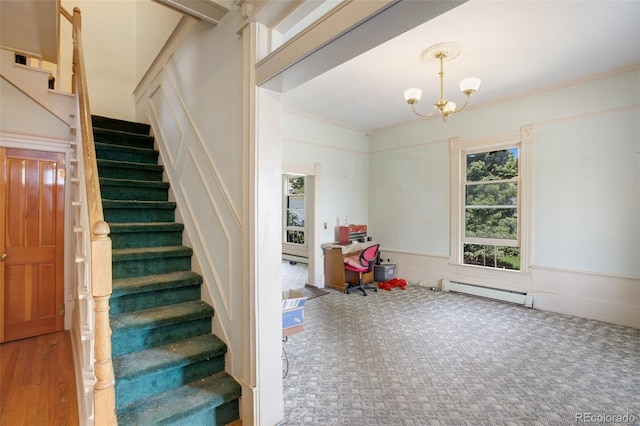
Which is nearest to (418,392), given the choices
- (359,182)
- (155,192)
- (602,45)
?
(155,192)

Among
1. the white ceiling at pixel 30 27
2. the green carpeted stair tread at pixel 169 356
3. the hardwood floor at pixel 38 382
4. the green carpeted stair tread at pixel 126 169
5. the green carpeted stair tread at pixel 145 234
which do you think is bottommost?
the hardwood floor at pixel 38 382

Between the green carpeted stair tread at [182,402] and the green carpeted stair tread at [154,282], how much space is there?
739mm

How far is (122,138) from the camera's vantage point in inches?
136

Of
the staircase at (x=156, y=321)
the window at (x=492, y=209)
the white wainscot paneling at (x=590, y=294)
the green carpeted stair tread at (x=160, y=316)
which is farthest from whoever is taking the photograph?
the window at (x=492, y=209)

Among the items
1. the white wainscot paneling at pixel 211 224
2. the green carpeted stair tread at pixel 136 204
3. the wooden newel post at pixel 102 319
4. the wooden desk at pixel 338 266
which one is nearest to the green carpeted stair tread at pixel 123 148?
the green carpeted stair tread at pixel 136 204

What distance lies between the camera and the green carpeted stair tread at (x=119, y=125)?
11.5 feet

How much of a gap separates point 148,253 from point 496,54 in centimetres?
413

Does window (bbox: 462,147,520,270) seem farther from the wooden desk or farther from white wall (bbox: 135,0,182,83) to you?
white wall (bbox: 135,0,182,83)

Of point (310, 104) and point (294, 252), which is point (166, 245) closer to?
point (310, 104)

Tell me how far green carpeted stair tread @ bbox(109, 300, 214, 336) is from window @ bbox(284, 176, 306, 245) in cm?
581

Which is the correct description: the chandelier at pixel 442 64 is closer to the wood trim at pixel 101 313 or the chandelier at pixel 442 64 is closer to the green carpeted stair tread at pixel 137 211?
the green carpeted stair tread at pixel 137 211

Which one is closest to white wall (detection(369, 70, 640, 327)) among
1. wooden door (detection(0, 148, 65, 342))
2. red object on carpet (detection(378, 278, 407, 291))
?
red object on carpet (detection(378, 278, 407, 291))

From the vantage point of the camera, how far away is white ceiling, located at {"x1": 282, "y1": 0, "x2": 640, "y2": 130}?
2.61 m

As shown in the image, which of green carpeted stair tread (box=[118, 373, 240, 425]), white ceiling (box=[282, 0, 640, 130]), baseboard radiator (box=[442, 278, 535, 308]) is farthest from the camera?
baseboard radiator (box=[442, 278, 535, 308])
